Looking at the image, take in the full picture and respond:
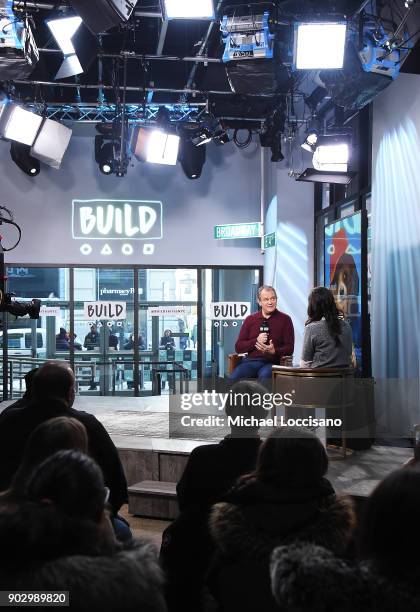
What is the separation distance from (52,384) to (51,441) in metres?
1.03

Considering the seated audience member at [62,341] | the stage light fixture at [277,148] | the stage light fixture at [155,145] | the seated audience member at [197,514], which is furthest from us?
the seated audience member at [62,341]

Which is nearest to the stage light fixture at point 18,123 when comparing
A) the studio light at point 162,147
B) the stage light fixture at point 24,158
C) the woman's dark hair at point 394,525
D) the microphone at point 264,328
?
the stage light fixture at point 24,158

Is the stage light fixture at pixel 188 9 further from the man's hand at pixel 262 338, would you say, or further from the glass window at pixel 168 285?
the glass window at pixel 168 285

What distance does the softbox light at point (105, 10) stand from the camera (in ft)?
14.8

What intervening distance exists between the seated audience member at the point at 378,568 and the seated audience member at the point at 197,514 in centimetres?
140

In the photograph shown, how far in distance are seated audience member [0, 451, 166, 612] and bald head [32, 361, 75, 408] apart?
63.9 inches

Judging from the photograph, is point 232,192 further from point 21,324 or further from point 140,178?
point 21,324

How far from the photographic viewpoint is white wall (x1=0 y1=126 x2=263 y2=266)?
9.82m

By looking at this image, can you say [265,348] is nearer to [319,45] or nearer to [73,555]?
[319,45]

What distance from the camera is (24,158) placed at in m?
8.88

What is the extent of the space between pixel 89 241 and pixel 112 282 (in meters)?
0.68

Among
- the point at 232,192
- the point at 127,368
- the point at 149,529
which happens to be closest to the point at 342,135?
the point at 232,192

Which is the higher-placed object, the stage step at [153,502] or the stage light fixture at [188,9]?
the stage light fixture at [188,9]

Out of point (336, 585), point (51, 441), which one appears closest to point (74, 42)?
point (51, 441)
